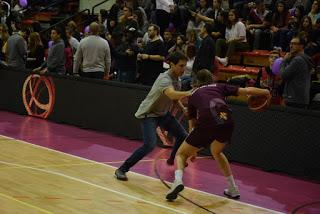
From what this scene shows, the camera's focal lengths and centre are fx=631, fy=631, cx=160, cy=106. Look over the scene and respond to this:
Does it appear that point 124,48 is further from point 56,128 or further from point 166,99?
point 166,99

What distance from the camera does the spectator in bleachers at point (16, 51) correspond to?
13859 mm

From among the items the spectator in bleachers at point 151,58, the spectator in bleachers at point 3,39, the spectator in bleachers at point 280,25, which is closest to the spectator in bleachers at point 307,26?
the spectator in bleachers at point 280,25

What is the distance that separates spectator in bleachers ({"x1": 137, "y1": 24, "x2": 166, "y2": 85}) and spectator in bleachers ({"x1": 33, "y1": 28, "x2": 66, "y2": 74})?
1.77 meters

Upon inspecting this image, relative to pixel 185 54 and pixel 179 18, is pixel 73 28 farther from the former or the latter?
pixel 185 54

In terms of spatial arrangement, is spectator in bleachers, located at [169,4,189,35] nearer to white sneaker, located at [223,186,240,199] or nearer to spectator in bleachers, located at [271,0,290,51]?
spectator in bleachers, located at [271,0,290,51]

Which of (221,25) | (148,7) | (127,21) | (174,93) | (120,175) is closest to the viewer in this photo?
(174,93)

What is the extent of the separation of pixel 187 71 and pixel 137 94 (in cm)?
116

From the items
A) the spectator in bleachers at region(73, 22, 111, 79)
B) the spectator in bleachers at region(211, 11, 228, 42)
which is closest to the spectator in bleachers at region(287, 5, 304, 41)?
the spectator in bleachers at region(211, 11, 228, 42)

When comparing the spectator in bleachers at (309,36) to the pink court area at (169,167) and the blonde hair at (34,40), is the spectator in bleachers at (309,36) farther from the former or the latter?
the blonde hair at (34,40)

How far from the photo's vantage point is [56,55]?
12.9m

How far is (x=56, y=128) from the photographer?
12211mm

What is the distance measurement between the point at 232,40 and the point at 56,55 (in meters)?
3.78

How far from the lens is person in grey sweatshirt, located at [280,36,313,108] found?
30.9 ft

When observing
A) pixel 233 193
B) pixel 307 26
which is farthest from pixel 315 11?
pixel 233 193
